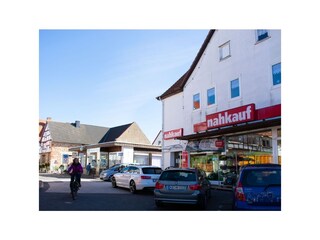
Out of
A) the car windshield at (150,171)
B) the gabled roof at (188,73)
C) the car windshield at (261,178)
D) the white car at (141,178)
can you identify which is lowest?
the white car at (141,178)

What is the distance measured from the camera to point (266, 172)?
700cm

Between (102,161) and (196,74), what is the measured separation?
1670 cm

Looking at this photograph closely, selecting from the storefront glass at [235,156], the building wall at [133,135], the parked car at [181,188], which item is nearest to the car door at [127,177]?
the storefront glass at [235,156]

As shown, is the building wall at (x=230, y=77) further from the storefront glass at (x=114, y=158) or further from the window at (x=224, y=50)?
the storefront glass at (x=114, y=158)

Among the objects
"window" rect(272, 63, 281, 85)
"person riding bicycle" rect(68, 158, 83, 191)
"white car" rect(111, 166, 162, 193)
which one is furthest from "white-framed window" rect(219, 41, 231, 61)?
"person riding bicycle" rect(68, 158, 83, 191)

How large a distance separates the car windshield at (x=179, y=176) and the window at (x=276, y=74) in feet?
23.3

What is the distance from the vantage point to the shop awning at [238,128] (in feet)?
43.0

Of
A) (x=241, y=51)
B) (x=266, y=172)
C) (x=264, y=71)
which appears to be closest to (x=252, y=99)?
(x=264, y=71)

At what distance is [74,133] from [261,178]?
42.9 metres

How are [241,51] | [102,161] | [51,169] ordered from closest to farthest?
1. [241,51]
2. [102,161]
3. [51,169]

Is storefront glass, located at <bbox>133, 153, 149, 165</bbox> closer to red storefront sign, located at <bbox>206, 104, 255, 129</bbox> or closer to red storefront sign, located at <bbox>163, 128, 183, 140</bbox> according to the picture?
red storefront sign, located at <bbox>163, 128, 183, 140</bbox>

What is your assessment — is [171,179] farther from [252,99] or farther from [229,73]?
[229,73]

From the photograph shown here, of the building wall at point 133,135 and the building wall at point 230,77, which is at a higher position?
the building wall at point 230,77
